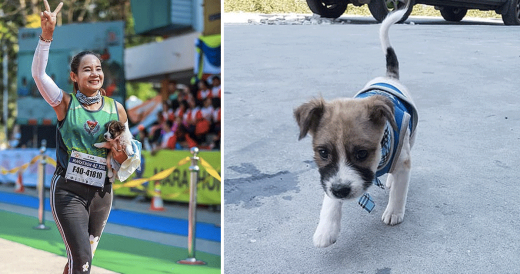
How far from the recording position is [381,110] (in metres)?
2.82

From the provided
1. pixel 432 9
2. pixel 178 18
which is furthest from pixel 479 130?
pixel 178 18

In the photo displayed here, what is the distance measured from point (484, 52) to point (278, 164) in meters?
1.34

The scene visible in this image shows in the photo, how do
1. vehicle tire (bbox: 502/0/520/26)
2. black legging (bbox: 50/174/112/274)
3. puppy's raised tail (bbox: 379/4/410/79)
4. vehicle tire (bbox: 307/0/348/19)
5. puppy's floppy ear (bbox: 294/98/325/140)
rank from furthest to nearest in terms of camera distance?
vehicle tire (bbox: 307/0/348/19) → vehicle tire (bbox: 502/0/520/26) → puppy's raised tail (bbox: 379/4/410/79) → puppy's floppy ear (bbox: 294/98/325/140) → black legging (bbox: 50/174/112/274)

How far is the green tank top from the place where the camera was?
110 inches

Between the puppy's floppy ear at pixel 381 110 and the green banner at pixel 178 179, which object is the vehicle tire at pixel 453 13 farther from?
the green banner at pixel 178 179

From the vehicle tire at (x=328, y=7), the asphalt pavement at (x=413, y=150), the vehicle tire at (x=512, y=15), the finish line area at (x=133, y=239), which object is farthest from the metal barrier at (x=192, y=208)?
the vehicle tire at (x=512, y=15)

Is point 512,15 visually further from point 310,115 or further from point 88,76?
point 88,76

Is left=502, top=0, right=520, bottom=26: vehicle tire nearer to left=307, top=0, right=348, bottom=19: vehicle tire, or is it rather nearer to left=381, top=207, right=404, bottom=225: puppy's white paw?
left=307, top=0, right=348, bottom=19: vehicle tire

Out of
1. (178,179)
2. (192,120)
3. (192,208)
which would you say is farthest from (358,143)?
(178,179)

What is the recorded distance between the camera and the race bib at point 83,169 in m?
2.81

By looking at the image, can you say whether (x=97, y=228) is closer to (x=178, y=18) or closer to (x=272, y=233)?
(x=272, y=233)

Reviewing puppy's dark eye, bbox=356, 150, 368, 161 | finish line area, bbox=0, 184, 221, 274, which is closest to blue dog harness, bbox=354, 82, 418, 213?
puppy's dark eye, bbox=356, 150, 368, 161

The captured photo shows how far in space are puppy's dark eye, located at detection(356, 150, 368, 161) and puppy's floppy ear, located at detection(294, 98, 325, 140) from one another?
273mm

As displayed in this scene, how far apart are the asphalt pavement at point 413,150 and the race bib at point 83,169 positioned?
987 millimetres
